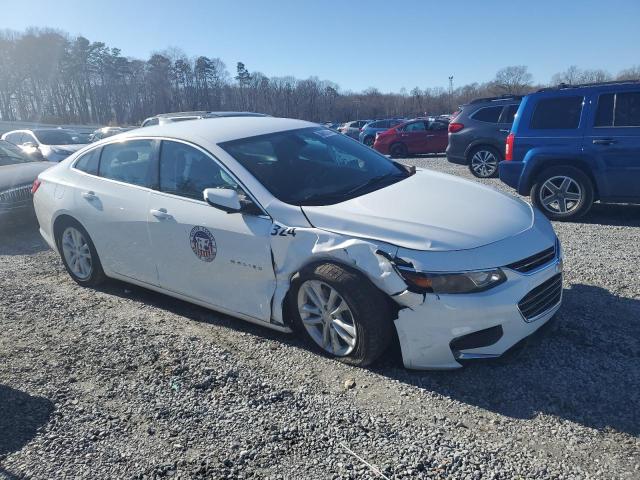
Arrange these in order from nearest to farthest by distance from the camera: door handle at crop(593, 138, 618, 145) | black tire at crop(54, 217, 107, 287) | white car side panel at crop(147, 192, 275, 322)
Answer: white car side panel at crop(147, 192, 275, 322), black tire at crop(54, 217, 107, 287), door handle at crop(593, 138, 618, 145)

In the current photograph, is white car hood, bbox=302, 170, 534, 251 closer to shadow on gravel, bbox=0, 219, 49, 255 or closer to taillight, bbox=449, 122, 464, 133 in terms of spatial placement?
shadow on gravel, bbox=0, 219, 49, 255

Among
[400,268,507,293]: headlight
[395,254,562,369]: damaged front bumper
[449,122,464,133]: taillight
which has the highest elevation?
[449,122,464,133]: taillight

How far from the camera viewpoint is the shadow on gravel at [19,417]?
8.86ft

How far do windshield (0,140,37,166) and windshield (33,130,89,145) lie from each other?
19.2ft

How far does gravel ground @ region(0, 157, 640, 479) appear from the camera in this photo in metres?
2.39

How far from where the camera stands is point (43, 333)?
4023 millimetres

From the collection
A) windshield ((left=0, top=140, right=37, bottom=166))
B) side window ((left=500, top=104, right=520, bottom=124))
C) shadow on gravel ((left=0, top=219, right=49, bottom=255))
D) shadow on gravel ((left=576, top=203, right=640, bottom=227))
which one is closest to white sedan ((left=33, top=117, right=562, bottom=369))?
shadow on gravel ((left=0, top=219, right=49, bottom=255))

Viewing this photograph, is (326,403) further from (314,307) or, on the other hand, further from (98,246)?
(98,246)

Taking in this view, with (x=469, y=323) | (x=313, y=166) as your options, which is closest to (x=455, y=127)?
(x=313, y=166)

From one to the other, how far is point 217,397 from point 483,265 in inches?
68.9

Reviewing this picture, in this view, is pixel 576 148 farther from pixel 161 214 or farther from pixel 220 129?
pixel 161 214

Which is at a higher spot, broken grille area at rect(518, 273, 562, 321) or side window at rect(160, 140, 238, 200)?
side window at rect(160, 140, 238, 200)

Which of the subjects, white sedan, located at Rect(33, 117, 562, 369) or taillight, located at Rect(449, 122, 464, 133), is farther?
taillight, located at Rect(449, 122, 464, 133)

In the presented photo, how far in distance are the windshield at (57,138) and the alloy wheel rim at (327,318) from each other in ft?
44.7
